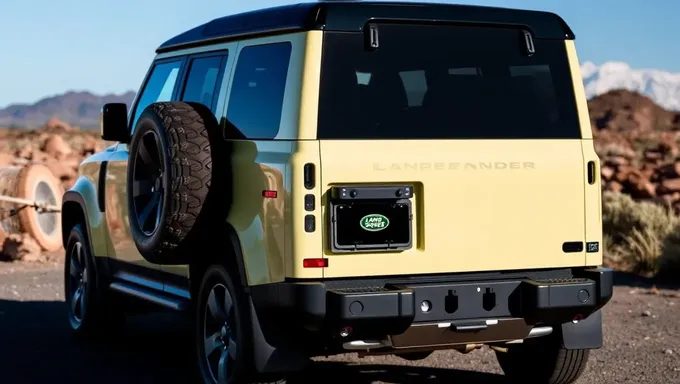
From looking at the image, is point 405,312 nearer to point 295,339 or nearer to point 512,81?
point 295,339

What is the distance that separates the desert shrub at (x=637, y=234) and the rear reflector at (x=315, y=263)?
8985 millimetres

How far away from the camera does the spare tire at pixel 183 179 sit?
22.5 ft

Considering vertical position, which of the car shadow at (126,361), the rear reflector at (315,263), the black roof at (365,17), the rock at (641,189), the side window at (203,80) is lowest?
the car shadow at (126,361)

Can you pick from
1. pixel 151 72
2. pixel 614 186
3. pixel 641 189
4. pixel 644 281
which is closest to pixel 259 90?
pixel 151 72

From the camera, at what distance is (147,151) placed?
755 cm

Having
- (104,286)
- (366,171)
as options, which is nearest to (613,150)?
(104,286)

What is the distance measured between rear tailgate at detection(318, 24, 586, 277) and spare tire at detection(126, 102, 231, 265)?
0.88 meters

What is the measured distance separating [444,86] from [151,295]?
269cm

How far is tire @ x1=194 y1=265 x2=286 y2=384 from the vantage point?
673 centimetres

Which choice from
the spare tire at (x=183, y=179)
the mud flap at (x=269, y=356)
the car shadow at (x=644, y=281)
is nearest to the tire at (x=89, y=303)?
the spare tire at (x=183, y=179)

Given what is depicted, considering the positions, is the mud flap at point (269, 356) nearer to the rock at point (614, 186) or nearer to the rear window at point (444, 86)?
the rear window at point (444, 86)

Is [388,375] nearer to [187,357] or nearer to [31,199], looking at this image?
[187,357]

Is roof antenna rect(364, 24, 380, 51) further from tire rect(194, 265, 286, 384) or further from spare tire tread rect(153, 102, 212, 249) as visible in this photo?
tire rect(194, 265, 286, 384)

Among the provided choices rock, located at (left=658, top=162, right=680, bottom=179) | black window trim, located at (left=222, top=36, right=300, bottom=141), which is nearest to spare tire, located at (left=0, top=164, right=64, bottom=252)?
black window trim, located at (left=222, top=36, right=300, bottom=141)
